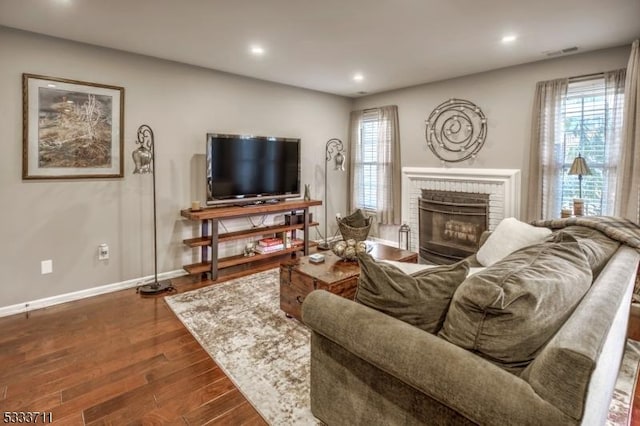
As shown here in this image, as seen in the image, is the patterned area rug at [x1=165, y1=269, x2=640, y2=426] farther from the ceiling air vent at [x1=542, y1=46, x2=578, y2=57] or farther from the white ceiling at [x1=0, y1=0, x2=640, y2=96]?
the ceiling air vent at [x1=542, y1=46, x2=578, y2=57]

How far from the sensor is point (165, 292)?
3.68 meters

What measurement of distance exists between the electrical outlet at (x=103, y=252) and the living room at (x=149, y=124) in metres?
0.06

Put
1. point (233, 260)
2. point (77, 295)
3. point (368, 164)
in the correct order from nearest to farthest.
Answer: point (77, 295) → point (233, 260) → point (368, 164)

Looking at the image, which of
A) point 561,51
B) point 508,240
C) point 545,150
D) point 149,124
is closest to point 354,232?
point 508,240

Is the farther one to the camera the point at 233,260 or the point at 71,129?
the point at 233,260

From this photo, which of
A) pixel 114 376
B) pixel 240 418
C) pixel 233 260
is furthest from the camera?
pixel 233 260

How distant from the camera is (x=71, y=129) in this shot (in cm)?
335

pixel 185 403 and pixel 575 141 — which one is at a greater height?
pixel 575 141

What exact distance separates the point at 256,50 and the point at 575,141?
138 inches

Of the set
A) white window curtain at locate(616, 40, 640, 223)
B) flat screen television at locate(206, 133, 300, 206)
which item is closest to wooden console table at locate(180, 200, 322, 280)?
flat screen television at locate(206, 133, 300, 206)

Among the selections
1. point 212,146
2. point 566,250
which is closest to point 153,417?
point 566,250

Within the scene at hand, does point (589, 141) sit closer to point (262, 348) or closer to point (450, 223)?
point (450, 223)

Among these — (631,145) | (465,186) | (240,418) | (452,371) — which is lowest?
(240,418)

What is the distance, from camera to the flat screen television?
163 inches
